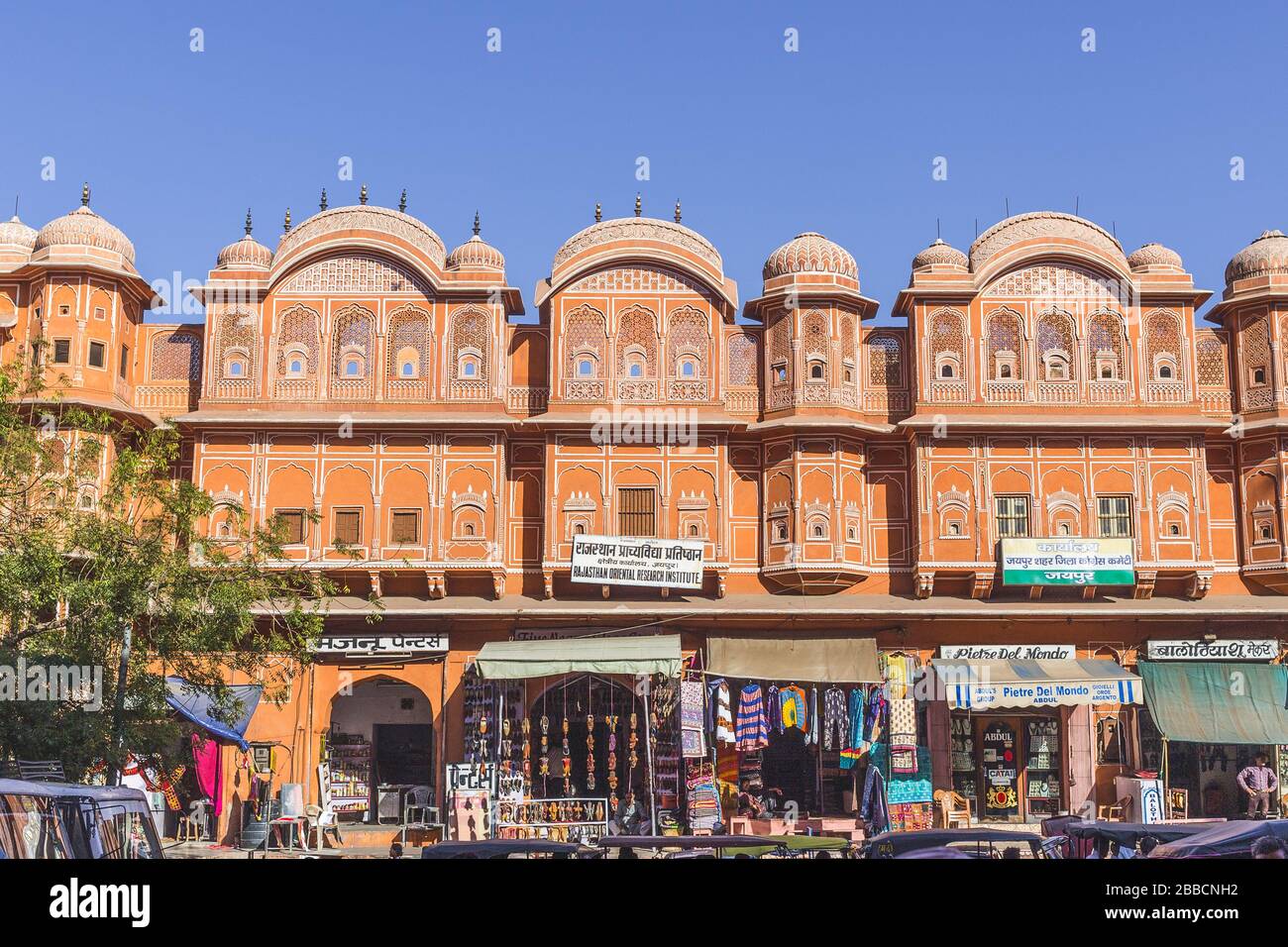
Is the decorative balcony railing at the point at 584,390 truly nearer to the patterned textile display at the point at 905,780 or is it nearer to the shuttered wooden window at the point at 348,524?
the shuttered wooden window at the point at 348,524

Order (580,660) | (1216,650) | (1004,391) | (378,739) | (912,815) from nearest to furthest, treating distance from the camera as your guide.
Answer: (580,660), (912,815), (1216,650), (378,739), (1004,391)

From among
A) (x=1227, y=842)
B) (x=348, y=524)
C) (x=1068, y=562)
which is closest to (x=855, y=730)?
(x=1068, y=562)

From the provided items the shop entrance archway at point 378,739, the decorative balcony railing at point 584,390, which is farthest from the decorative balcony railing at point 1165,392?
the shop entrance archway at point 378,739

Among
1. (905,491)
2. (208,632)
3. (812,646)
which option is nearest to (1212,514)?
(905,491)

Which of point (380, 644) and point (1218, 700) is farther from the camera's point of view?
point (380, 644)

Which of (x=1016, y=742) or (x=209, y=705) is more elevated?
(x=209, y=705)

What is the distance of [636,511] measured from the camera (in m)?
29.4

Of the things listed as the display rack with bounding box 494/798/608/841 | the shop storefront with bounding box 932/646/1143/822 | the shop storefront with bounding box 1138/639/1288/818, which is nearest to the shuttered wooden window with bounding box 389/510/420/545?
the display rack with bounding box 494/798/608/841

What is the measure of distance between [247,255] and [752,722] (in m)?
16.3

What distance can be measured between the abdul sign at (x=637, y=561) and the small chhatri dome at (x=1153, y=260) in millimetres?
12520

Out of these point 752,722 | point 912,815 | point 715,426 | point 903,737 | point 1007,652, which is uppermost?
point 715,426

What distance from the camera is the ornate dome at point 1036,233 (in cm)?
3075

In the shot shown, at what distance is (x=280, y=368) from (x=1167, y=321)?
20255 millimetres

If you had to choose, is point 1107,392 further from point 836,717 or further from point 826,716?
point 826,716
